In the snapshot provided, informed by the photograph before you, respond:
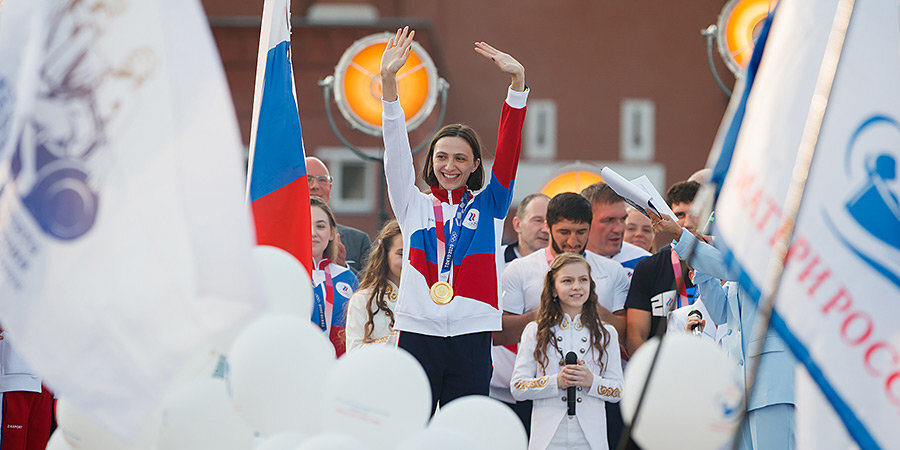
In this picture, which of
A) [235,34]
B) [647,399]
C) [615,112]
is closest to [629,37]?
[615,112]

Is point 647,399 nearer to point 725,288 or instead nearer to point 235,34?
point 725,288

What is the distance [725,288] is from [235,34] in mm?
11621

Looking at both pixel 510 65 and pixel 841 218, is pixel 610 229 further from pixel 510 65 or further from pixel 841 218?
pixel 841 218

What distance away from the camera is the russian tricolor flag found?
12.6ft

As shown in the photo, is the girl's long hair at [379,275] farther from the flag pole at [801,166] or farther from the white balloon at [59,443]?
the flag pole at [801,166]

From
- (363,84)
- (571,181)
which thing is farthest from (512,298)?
(571,181)

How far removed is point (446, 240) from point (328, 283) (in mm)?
1003

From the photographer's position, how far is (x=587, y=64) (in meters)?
17.0

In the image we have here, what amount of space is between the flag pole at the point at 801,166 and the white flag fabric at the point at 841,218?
0.06 ft

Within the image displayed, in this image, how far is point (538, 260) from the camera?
17.0 feet

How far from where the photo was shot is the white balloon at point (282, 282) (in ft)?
9.71

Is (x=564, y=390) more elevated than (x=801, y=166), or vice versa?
(x=801, y=166)

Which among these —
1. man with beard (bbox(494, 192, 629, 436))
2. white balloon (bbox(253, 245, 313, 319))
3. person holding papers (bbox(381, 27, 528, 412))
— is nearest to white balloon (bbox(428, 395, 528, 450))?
white balloon (bbox(253, 245, 313, 319))

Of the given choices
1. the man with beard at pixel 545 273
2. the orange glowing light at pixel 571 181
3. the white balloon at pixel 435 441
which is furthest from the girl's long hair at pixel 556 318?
the orange glowing light at pixel 571 181
